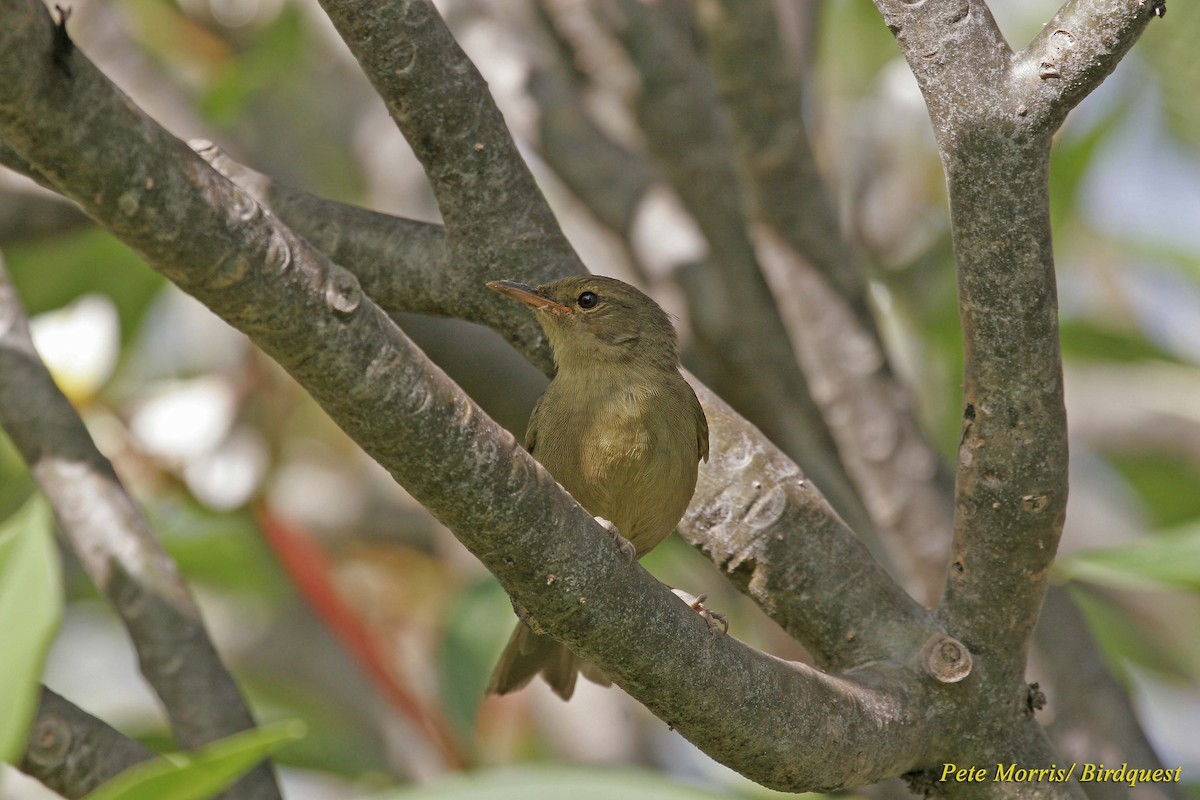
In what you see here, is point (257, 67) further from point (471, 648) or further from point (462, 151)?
point (462, 151)

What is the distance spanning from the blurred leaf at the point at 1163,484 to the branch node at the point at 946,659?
123 inches

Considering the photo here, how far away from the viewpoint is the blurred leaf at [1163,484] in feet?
17.3

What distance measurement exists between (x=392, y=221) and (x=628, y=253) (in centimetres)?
173

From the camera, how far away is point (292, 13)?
17.5 feet

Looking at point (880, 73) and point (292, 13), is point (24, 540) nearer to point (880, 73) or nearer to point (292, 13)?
point (292, 13)

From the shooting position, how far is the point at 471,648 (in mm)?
4188

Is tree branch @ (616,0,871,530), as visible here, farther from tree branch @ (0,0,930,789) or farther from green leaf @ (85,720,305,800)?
green leaf @ (85,720,305,800)

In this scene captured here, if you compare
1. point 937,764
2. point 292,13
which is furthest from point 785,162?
point 292,13

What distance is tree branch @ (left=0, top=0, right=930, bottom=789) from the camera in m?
1.59

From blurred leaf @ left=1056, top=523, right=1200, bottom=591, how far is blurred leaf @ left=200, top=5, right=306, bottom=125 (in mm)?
3415

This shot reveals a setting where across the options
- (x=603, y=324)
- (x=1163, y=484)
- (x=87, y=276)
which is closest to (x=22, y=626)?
(x=603, y=324)

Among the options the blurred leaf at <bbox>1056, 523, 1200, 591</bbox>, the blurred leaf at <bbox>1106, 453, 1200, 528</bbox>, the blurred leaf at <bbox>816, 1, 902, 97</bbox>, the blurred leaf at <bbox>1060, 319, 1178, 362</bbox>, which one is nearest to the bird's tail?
the blurred leaf at <bbox>1056, 523, 1200, 591</bbox>

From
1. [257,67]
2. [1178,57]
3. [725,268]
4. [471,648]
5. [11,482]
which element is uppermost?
[257,67]

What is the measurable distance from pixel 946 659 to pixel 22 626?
167 cm
